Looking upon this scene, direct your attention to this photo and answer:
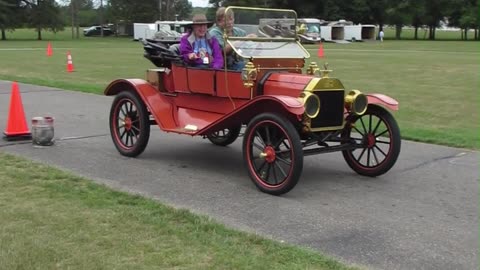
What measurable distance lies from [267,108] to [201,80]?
47.3 inches

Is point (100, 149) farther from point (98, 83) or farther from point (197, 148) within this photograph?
point (98, 83)

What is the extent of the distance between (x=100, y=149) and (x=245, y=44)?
2.59m

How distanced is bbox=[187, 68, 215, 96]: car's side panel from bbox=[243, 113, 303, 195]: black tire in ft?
3.30

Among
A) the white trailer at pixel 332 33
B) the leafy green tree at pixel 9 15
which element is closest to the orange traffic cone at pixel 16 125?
the white trailer at pixel 332 33

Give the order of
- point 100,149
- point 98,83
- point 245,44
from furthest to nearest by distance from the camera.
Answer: point 98,83 < point 100,149 < point 245,44

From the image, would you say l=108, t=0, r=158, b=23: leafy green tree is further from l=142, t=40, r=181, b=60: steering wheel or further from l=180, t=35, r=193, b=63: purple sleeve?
l=180, t=35, r=193, b=63: purple sleeve

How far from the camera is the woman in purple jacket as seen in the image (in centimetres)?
669

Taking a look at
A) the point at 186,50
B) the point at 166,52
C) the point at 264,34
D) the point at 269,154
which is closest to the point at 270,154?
the point at 269,154

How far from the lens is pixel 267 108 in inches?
231

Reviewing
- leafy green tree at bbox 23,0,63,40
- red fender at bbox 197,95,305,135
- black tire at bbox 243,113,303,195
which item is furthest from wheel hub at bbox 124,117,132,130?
leafy green tree at bbox 23,0,63,40

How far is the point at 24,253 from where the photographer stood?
4.00m

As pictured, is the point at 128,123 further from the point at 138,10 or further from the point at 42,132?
the point at 138,10

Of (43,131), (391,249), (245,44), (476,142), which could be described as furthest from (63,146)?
(476,142)

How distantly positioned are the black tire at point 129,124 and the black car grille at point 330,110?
2322 mm
